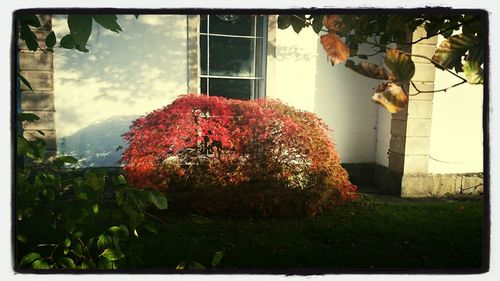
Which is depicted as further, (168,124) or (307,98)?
(307,98)

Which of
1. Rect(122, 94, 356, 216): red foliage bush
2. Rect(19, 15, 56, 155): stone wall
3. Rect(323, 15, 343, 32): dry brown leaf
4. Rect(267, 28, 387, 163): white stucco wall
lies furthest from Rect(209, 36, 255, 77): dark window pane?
Rect(323, 15, 343, 32): dry brown leaf

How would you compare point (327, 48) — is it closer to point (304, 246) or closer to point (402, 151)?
point (304, 246)

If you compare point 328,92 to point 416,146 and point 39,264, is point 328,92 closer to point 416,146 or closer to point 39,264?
point 416,146

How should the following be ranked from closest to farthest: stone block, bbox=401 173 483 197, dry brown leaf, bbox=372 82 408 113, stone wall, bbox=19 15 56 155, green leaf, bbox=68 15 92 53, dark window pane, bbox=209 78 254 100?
dry brown leaf, bbox=372 82 408 113 < green leaf, bbox=68 15 92 53 < stone wall, bbox=19 15 56 155 < stone block, bbox=401 173 483 197 < dark window pane, bbox=209 78 254 100

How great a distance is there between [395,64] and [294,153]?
7.15ft

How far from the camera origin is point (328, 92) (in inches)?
120

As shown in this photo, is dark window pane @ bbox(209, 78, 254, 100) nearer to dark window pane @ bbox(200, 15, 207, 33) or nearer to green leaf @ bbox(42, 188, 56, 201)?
dark window pane @ bbox(200, 15, 207, 33)

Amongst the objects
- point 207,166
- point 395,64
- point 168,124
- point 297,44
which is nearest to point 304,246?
point 207,166

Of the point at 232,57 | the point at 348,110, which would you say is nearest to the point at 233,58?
the point at 232,57

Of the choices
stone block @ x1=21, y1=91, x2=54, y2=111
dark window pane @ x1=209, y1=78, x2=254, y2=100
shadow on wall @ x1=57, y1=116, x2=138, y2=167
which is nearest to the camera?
stone block @ x1=21, y1=91, x2=54, y2=111

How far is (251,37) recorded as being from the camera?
3.60 metres

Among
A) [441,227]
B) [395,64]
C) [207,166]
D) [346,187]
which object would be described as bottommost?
[441,227]

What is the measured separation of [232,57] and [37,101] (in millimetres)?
2430

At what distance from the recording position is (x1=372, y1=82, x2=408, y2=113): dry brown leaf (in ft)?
3.22
